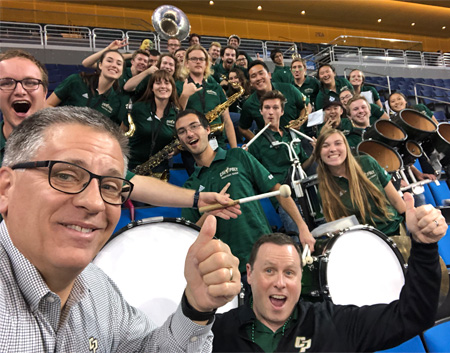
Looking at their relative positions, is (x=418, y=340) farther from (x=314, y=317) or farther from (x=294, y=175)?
(x=294, y=175)

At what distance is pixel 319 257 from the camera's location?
6.59 ft

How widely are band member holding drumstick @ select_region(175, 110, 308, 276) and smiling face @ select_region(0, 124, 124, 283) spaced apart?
1415 mm

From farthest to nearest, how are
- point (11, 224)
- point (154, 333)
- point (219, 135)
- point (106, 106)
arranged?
point (219, 135) → point (106, 106) → point (154, 333) → point (11, 224)

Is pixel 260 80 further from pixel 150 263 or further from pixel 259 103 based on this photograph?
pixel 150 263

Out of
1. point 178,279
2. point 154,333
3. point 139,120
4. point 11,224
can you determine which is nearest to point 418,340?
point 178,279

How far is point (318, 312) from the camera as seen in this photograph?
168 cm

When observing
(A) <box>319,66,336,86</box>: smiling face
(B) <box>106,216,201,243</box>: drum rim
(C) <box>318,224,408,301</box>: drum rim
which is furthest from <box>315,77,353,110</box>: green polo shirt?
(B) <box>106,216,201,243</box>: drum rim

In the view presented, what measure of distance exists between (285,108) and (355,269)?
271 cm

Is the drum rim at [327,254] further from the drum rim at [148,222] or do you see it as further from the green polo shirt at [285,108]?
the green polo shirt at [285,108]

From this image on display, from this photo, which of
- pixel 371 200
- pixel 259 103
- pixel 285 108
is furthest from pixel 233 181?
pixel 285 108

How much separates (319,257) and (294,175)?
116cm

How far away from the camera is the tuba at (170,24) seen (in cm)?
691

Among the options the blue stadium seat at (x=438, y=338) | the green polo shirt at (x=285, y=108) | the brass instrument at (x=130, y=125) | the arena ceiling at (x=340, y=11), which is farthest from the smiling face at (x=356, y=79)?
the arena ceiling at (x=340, y=11)

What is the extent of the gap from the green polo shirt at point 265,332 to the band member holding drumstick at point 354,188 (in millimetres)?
1081
